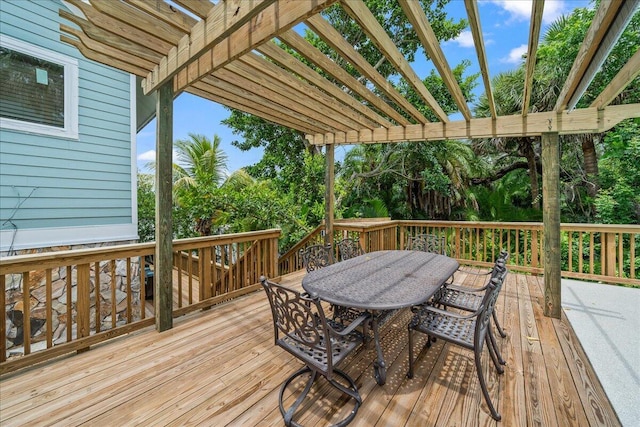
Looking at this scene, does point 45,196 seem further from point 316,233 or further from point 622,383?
point 622,383

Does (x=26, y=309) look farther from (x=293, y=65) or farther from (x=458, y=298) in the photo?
(x=458, y=298)

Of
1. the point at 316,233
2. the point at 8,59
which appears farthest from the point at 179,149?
the point at 316,233

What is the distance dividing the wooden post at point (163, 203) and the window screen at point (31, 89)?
9.42 ft

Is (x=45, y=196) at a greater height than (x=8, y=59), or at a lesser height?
lesser

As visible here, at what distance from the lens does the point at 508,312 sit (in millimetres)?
3408

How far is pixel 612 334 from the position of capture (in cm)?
Result: 281

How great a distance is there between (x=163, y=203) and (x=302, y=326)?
2024 millimetres

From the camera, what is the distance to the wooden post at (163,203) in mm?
2756

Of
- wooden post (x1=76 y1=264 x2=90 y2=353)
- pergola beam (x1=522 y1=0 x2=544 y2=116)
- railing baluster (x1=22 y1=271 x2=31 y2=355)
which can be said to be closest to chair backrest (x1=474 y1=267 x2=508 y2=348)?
pergola beam (x1=522 y1=0 x2=544 y2=116)

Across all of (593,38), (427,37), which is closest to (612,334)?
(593,38)

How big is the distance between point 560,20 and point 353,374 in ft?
35.7

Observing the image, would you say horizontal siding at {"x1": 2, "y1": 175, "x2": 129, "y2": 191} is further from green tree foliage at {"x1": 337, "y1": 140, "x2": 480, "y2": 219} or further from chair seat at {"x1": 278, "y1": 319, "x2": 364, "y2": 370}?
green tree foliage at {"x1": 337, "y1": 140, "x2": 480, "y2": 219}

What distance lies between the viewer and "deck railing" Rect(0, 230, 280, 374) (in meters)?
2.20

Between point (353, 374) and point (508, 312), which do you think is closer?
point (353, 374)
